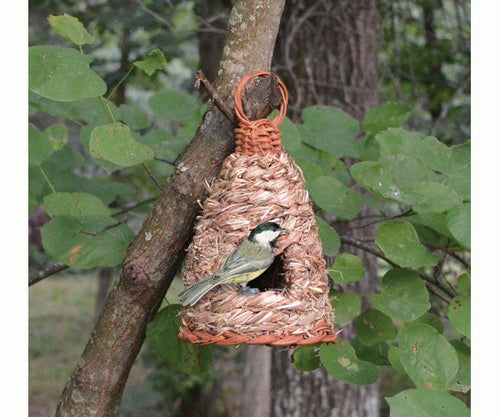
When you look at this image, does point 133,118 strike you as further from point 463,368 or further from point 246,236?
point 463,368

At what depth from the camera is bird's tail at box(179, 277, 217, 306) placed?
1.37 metres

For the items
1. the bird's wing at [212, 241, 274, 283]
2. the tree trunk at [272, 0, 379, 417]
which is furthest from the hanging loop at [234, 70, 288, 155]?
the tree trunk at [272, 0, 379, 417]

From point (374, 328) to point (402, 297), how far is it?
0.50ft

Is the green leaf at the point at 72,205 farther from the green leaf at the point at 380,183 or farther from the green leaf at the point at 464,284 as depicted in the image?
the green leaf at the point at 464,284

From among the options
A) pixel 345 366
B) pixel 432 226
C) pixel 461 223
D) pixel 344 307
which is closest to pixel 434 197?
pixel 461 223

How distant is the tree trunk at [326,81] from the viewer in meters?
3.33

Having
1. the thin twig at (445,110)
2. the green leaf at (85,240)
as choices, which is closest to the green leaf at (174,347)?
the green leaf at (85,240)

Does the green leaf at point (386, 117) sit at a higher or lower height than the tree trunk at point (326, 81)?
higher

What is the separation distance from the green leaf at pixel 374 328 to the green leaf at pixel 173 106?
779mm

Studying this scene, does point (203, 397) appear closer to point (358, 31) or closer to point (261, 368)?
point (261, 368)

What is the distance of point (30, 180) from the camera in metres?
2.10

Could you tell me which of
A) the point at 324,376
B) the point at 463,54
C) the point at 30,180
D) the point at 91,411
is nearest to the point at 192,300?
the point at 91,411

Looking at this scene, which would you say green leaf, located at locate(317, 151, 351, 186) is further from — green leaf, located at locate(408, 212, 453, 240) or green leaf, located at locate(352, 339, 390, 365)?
green leaf, located at locate(352, 339, 390, 365)

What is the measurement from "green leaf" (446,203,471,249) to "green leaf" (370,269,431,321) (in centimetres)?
18
